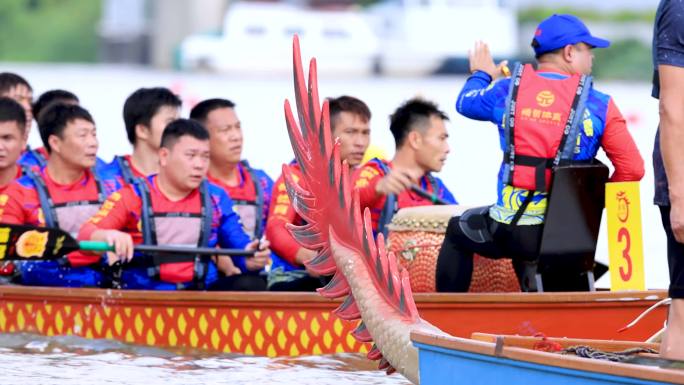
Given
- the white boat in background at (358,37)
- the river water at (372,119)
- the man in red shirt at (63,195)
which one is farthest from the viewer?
the white boat in background at (358,37)

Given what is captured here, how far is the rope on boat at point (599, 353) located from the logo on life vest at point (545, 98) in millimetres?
1435

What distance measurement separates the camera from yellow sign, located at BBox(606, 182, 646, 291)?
17.8ft

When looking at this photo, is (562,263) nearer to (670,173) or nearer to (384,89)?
(670,173)

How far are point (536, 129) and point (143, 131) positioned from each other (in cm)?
264

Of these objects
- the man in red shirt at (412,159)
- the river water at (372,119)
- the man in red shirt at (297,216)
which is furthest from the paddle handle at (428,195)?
the river water at (372,119)

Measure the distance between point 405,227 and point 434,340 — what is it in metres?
2.06

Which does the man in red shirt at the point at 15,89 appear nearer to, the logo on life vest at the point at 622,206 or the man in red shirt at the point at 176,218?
the man in red shirt at the point at 176,218

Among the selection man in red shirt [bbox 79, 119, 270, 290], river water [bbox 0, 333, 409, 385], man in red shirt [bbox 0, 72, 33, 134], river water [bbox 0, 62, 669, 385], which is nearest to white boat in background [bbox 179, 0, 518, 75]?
river water [bbox 0, 62, 669, 385]

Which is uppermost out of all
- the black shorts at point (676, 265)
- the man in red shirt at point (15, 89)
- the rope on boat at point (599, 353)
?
the man in red shirt at point (15, 89)

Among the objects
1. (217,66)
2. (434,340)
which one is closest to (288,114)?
(434,340)

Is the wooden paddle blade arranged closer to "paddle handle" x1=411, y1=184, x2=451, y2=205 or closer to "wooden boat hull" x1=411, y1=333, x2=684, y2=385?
"paddle handle" x1=411, y1=184, x2=451, y2=205

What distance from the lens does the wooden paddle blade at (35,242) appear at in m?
6.46

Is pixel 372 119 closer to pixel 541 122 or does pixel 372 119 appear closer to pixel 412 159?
pixel 412 159

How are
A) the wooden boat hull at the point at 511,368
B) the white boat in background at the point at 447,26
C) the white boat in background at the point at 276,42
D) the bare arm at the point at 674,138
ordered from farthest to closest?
the white boat in background at the point at 447,26 < the white boat in background at the point at 276,42 < the bare arm at the point at 674,138 < the wooden boat hull at the point at 511,368
